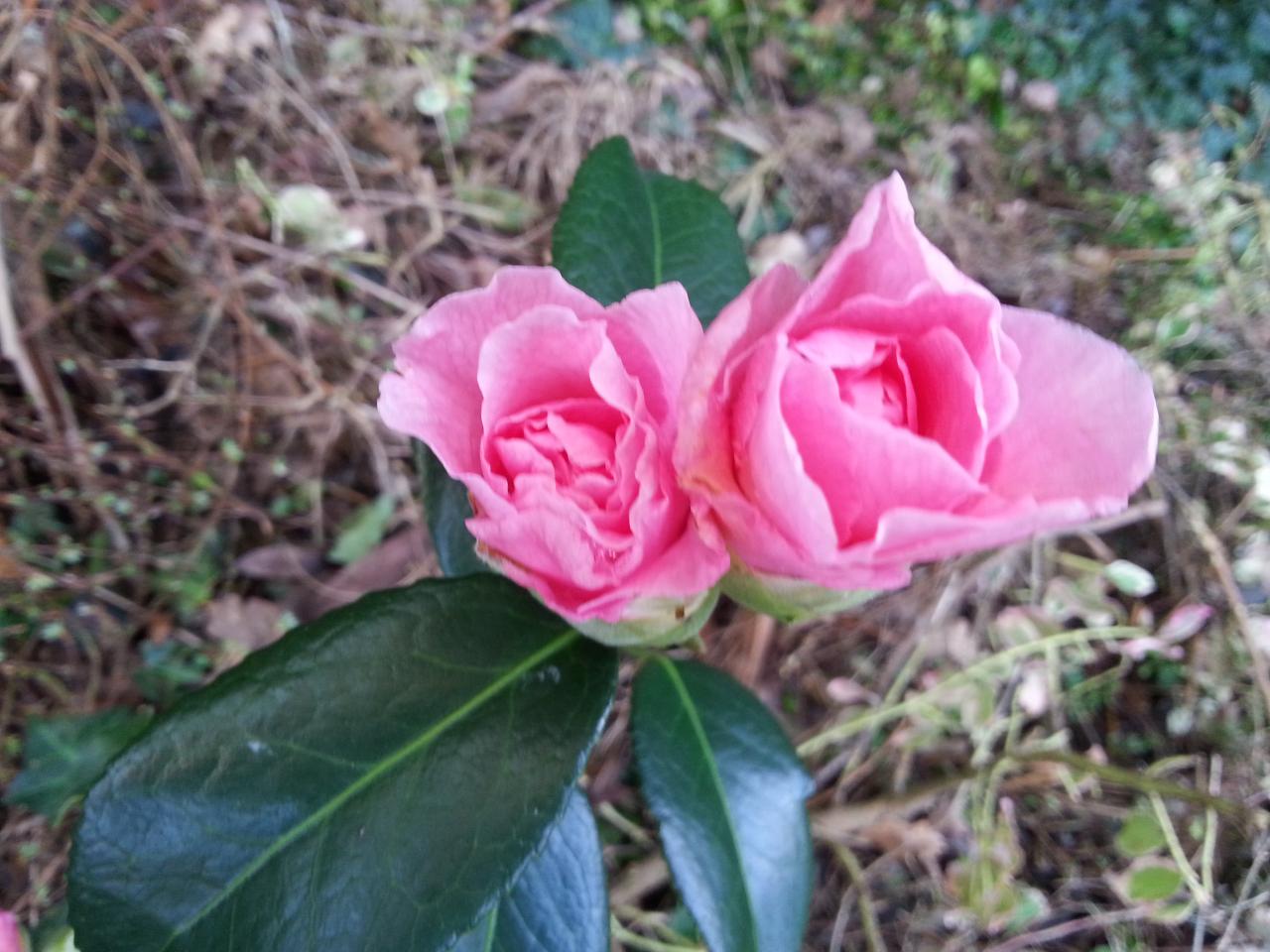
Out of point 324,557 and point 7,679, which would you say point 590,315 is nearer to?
point 324,557

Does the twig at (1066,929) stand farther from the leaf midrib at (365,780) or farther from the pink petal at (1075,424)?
the pink petal at (1075,424)

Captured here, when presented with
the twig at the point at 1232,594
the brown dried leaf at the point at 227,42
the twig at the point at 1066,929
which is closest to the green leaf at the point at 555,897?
the twig at the point at 1066,929

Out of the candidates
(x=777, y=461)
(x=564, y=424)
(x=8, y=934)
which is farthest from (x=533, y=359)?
(x=8, y=934)

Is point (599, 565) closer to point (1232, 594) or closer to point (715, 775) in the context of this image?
point (715, 775)

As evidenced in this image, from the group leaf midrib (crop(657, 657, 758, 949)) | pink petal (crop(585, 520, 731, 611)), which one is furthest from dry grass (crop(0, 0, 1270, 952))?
pink petal (crop(585, 520, 731, 611))

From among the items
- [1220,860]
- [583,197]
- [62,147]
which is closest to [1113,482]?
[583,197]

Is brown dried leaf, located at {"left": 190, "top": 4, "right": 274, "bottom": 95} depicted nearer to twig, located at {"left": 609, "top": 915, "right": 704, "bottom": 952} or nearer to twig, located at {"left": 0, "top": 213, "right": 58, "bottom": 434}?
twig, located at {"left": 0, "top": 213, "right": 58, "bottom": 434}
